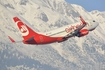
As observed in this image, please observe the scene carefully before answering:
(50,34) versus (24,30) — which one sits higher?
(24,30)

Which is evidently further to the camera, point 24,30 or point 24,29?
point 24,30

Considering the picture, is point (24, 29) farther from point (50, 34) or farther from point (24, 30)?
point (50, 34)

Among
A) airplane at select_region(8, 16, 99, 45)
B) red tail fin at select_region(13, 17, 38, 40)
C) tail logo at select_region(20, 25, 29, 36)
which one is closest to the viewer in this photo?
red tail fin at select_region(13, 17, 38, 40)

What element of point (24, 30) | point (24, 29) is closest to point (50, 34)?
point (24, 30)

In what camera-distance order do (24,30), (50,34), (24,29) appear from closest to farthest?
(24,29), (24,30), (50,34)

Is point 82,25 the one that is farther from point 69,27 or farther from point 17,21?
point 17,21

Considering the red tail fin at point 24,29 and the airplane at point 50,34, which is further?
the airplane at point 50,34

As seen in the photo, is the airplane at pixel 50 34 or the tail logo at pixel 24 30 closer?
the tail logo at pixel 24 30

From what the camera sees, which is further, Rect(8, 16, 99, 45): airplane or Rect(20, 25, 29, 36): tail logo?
Rect(8, 16, 99, 45): airplane

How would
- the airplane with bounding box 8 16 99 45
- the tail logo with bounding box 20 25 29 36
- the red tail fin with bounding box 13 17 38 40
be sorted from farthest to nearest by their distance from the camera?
the airplane with bounding box 8 16 99 45 → the tail logo with bounding box 20 25 29 36 → the red tail fin with bounding box 13 17 38 40

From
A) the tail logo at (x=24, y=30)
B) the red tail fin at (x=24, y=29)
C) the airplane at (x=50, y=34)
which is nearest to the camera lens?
the red tail fin at (x=24, y=29)

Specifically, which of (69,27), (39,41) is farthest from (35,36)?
(69,27)

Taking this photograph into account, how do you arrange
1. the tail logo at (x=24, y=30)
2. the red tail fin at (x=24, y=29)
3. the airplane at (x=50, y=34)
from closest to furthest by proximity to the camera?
the red tail fin at (x=24, y=29) → the tail logo at (x=24, y=30) → the airplane at (x=50, y=34)

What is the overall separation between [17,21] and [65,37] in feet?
80.3
